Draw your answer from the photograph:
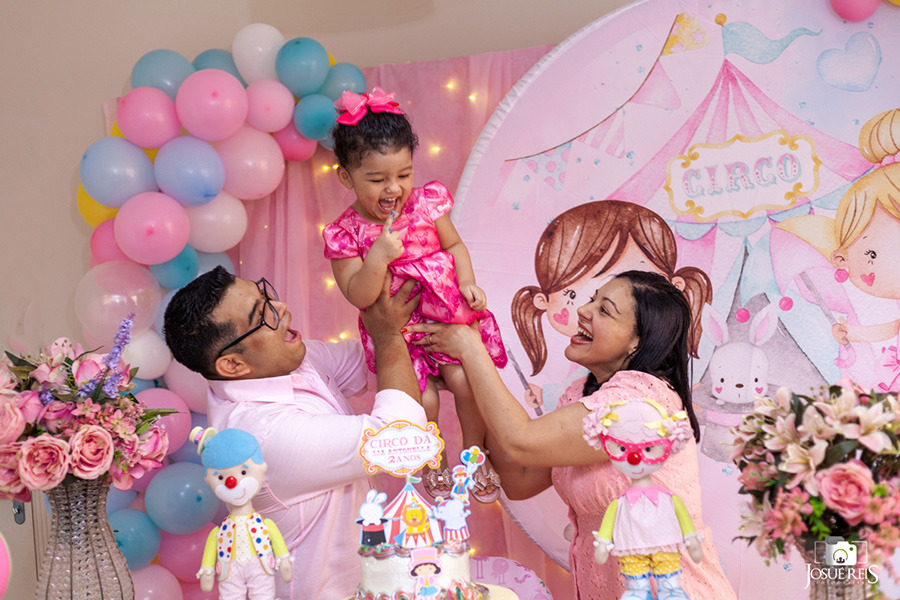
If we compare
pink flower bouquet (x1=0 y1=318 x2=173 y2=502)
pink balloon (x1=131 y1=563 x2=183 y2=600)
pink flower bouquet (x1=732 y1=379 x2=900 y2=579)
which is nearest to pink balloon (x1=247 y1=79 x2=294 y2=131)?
pink flower bouquet (x1=0 y1=318 x2=173 y2=502)

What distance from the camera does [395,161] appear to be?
89.4 inches

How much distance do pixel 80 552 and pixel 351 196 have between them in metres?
1.75

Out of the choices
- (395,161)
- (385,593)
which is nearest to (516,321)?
(395,161)

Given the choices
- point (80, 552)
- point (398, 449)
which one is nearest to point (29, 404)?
point (80, 552)

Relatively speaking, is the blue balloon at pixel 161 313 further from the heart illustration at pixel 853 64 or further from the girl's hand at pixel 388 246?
the heart illustration at pixel 853 64

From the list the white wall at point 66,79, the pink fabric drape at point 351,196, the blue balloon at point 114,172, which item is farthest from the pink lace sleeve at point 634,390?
the white wall at point 66,79

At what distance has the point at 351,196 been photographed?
10.6 feet

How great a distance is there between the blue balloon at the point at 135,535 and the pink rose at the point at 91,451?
103 cm

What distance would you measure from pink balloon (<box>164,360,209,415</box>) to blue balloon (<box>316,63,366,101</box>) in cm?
111

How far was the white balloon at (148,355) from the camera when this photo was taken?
2834 mm

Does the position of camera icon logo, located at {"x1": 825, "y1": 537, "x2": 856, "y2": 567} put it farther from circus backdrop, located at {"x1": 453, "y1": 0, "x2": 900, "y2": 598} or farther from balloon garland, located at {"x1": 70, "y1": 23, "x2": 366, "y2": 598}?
balloon garland, located at {"x1": 70, "y1": 23, "x2": 366, "y2": 598}

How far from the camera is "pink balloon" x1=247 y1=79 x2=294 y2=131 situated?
2.92 metres

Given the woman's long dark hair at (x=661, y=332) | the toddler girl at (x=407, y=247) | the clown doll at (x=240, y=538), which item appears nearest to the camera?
the clown doll at (x=240, y=538)

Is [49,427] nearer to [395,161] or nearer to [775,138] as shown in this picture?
[395,161]
